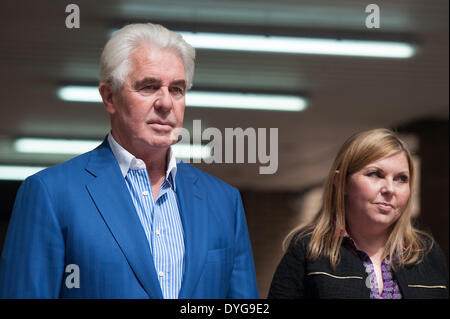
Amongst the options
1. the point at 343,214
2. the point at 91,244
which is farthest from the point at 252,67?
the point at 91,244

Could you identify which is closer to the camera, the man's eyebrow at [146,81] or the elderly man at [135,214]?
the elderly man at [135,214]

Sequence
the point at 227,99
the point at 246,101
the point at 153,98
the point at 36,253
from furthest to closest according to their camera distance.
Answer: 1. the point at 246,101
2. the point at 227,99
3. the point at 153,98
4. the point at 36,253

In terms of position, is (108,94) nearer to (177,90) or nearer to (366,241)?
(177,90)

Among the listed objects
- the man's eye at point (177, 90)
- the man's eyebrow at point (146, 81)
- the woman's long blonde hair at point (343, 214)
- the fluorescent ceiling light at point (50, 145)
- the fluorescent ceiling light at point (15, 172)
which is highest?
the fluorescent ceiling light at point (50, 145)

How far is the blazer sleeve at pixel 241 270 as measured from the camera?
166cm

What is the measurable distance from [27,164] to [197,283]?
447cm

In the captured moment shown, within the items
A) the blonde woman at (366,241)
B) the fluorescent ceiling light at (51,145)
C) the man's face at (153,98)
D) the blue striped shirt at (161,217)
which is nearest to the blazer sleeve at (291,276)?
the blonde woman at (366,241)

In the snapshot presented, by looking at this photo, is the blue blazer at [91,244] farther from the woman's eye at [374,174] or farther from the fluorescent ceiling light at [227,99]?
the fluorescent ceiling light at [227,99]

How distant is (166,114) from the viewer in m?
1.59

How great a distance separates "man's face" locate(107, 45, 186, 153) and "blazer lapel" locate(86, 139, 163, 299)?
103 millimetres

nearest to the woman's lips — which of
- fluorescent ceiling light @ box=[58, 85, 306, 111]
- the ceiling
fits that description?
the ceiling

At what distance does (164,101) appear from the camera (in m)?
1.58

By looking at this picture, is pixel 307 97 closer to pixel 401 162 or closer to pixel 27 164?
pixel 27 164

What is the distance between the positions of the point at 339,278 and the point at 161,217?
2.01 ft
